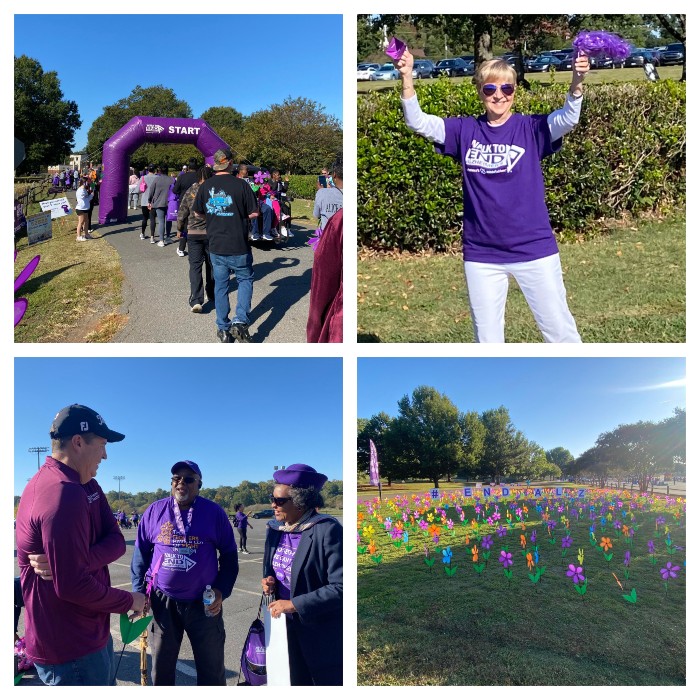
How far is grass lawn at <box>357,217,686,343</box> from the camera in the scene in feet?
17.4

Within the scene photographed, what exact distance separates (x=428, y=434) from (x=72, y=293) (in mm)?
5155

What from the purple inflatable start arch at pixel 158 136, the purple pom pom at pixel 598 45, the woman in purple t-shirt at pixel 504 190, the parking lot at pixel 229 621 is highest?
the purple inflatable start arch at pixel 158 136

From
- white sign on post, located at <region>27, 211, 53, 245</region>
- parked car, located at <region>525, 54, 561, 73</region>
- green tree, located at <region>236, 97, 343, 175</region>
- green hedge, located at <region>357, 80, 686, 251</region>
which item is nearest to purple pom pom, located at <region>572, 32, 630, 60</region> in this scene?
green hedge, located at <region>357, 80, 686, 251</region>

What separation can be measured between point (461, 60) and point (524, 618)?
9.59 metres

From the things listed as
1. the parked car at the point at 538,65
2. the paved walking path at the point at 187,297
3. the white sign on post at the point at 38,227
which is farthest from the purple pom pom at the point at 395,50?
the parked car at the point at 538,65

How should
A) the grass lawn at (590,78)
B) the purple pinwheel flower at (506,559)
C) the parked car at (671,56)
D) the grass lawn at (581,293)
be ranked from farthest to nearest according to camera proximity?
the parked car at (671,56), the grass lawn at (590,78), the grass lawn at (581,293), the purple pinwheel flower at (506,559)

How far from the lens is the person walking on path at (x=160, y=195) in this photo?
371 inches

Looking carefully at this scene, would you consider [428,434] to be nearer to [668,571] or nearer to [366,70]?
[668,571]

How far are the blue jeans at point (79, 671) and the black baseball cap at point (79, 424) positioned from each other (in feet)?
2.88

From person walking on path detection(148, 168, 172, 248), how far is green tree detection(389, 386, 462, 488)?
7156 mm

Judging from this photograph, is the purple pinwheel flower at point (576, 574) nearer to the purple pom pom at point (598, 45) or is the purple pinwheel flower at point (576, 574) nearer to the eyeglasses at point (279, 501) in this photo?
the eyeglasses at point (279, 501)

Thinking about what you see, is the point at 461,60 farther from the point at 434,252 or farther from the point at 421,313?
the point at 421,313

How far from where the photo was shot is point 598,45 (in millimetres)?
2875

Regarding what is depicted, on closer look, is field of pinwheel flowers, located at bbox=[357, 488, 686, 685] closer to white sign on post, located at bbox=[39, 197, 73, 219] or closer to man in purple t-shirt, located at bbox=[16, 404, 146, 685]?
man in purple t-shirt, located at bbox=[16, 404, 146, 685]
